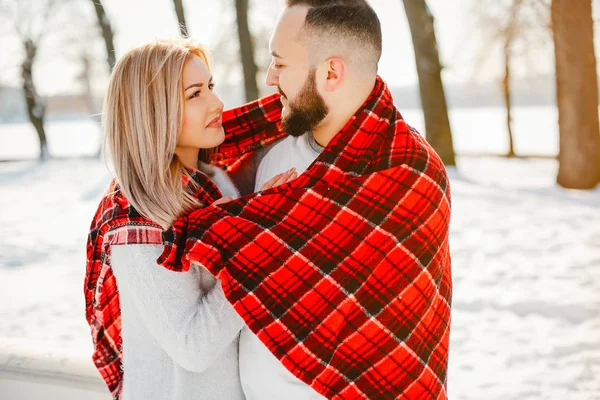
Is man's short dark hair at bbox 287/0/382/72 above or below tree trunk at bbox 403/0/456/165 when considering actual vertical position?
above

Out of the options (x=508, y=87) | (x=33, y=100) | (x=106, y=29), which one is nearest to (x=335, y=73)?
(x=106, y=29)

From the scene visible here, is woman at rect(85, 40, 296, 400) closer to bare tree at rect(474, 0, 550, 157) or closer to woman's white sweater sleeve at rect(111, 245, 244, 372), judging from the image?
woman's white sweater sleeve at rect(111, 245, 244, 372)

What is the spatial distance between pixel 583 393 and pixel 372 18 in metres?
2.18

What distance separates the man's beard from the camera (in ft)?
5.78

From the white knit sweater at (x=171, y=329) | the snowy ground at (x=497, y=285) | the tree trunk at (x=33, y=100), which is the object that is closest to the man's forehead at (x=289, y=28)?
the white knit sweater at (x=171, y=329)

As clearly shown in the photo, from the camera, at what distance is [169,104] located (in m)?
1.62

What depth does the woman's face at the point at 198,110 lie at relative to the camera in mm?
1689

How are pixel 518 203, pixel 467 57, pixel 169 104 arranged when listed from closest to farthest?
1. pixel 169 104
2. pixel 518 203
3. pixel 467 57

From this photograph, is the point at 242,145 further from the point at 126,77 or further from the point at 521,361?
the point at 521,361

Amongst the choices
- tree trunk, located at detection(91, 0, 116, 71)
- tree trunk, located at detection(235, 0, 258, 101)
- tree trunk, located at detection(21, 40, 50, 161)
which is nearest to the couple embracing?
tree trunk, located at detection(235, 0, 258, 101)

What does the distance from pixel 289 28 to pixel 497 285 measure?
315 cm

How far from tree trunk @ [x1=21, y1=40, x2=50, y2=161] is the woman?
1624 cm

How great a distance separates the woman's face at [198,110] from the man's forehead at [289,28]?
254 millimetres

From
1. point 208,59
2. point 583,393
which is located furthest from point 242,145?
point 583,393
